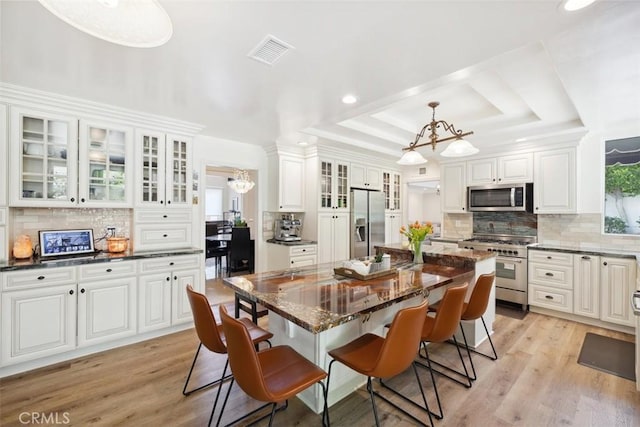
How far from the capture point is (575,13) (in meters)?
1.51

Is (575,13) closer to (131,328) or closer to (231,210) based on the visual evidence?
(131,328)

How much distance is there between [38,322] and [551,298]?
5635 mm

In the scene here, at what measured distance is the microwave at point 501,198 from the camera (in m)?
4.16

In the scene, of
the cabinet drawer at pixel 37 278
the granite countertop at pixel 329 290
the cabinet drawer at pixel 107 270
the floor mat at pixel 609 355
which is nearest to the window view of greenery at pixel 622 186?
the floor mat at pixel 609 355

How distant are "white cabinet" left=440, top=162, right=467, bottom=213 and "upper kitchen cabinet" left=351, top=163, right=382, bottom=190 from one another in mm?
1177

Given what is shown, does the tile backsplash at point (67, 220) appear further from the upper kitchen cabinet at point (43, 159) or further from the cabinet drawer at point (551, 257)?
the cabinet drawer at point (551, 257)

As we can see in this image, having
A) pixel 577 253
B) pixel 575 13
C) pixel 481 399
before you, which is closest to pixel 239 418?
pixel 481 399

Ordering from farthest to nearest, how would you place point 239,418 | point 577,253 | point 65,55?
point 577,253
point 65,55
point 239,418

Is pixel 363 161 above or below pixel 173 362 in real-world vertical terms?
above

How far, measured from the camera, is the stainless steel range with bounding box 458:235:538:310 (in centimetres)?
390

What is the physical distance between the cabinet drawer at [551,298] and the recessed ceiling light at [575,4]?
346 cm

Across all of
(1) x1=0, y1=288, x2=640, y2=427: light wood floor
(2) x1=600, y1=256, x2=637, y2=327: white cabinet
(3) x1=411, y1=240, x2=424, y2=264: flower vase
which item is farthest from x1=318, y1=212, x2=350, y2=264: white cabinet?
(2) x1=600, y1=256, x2=637, y2=327: white cabinet

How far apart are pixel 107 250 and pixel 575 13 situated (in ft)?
14.2

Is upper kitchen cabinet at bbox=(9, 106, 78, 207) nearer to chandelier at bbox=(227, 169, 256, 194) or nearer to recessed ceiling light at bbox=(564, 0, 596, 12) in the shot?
chandelier at bbox=(227, 169, 256, 194)
